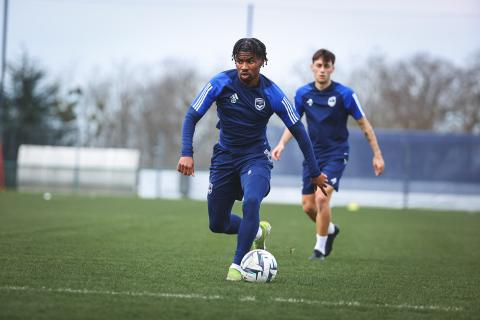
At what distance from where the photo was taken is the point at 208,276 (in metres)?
6.64

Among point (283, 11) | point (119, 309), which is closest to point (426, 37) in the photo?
point (283, 11)

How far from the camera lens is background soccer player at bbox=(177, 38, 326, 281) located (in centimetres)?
643

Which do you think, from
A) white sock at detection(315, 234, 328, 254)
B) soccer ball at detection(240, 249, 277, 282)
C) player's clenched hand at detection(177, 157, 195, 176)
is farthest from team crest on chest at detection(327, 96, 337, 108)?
player's clenched hand at detection(177, 157, 195, 176)

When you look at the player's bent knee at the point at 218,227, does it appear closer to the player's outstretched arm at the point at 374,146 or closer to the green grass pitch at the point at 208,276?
the green grass pitch at the point at 208,276

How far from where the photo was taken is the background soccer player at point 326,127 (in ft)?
29.7

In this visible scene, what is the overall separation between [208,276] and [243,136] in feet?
4.17

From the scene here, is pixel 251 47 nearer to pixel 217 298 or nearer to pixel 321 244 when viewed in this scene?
pixel 217 298

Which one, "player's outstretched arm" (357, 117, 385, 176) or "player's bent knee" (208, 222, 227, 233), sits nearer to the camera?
"player's bent knee" (208, 222, 227, 233)

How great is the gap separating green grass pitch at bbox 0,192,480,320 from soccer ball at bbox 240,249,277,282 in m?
0.12

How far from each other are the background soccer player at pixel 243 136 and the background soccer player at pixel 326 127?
7.19ft

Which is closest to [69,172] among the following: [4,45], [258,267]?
[4,45]

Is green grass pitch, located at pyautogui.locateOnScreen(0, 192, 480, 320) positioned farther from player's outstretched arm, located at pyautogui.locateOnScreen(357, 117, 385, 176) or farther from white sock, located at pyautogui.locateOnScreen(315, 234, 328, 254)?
player's outstretched arm, located at pyautogui.locateOnScreen(357, 117, 385, 176)

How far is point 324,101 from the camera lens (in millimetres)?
9203

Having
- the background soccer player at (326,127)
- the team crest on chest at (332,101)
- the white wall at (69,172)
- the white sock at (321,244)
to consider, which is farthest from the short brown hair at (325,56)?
the white wall at (69,172)
